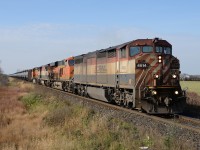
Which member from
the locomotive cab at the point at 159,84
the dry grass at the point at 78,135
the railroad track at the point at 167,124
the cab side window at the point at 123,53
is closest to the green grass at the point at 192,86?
the cab side window at the point at 123,53

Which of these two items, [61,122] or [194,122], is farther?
[61,122]

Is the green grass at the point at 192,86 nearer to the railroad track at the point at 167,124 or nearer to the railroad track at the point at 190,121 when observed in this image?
the railroad track at the point at 167,124

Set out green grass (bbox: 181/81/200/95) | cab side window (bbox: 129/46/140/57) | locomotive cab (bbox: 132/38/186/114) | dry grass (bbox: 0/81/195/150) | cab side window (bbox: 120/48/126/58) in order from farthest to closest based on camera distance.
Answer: green grass (bbox: 181/81/200/95) < cab side window (bbox: 120/48/126/58) < cab side window (bbox: 129/46/140/57) < locomotive cab (bbox: 132/38/186/114) < dry grass (bbox: 0/81/195/150)

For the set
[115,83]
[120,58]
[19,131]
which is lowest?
[19,131]

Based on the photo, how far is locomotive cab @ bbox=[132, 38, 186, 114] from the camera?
55.1 ft

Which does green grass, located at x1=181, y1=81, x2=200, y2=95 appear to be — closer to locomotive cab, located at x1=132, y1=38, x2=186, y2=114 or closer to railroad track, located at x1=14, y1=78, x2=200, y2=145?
locomotive cab, located at x1=132, y1=38, x2=186, y2=114

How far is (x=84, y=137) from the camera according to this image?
1208 cm

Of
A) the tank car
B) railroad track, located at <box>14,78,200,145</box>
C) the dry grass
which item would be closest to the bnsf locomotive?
the tank car

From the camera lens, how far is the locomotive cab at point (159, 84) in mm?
16797

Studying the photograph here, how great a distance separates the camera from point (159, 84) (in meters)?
17.0

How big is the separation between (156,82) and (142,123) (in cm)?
299

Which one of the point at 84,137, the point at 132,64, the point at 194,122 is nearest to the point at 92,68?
the point at 132,64

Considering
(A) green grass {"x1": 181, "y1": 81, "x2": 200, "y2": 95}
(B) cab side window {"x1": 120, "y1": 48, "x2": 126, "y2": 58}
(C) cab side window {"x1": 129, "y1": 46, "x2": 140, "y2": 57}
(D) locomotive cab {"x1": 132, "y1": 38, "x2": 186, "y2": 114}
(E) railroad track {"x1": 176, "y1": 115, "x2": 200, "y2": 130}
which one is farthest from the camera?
(A) green grass {"x1": 181, "y1": 81, "x2": 200, "y2": 95}

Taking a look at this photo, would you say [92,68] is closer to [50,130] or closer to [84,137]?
[50,130]
